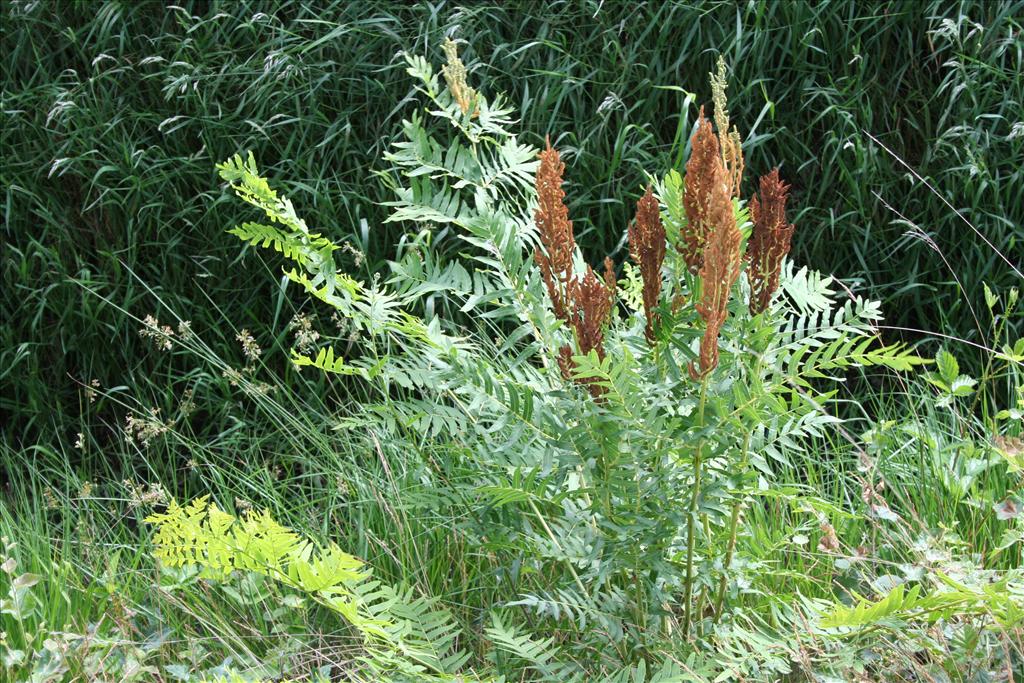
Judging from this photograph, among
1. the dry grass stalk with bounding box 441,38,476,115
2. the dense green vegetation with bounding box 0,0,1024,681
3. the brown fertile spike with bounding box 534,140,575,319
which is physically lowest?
the dense green vegetation with bounding box 0,0,1024,681

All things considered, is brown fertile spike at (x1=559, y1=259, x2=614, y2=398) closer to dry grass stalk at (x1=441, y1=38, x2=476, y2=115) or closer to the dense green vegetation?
the dense green vegetation

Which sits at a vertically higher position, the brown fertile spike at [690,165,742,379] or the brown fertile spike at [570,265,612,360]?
the brown fertile spike at [690,165,742,379]

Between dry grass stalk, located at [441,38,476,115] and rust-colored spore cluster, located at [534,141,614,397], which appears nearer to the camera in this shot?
rust-colored spore cluster, located at [534,141,614,397]

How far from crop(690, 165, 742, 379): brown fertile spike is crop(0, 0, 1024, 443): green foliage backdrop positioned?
161 centimetres

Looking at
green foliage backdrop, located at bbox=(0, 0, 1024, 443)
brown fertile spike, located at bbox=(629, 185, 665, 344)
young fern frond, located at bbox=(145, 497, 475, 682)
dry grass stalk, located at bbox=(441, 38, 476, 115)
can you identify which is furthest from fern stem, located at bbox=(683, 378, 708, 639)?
green foliage backdrop, located at bbox=(0, 0, 1024, 443)

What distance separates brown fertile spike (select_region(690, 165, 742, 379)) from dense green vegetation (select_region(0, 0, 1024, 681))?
0.04 meters

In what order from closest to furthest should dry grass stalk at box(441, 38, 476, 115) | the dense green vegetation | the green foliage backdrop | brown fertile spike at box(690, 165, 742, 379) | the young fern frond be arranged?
brown fertile spike at box(690, 165, 742, 379)
the young fern frond
the dense green vegetation
dry grass stalk at box(441, 38, 476, 115)
the green foliage backdrop

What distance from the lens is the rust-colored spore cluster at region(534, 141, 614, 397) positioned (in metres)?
1.64

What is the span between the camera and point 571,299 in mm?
1704

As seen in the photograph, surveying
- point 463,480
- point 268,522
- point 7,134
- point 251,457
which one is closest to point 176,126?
point 7,134

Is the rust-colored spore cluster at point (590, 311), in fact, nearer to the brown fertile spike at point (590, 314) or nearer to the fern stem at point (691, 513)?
the brown fertile spike at point (590, 314)

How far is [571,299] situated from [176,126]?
248 cm

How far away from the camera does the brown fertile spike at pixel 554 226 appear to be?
1.66 meters

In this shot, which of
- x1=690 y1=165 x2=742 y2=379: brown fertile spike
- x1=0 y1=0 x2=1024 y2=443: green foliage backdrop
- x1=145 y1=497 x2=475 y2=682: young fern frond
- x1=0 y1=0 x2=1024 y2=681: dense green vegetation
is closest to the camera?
x1=690 y1=165 x2=742 y2=379: brown fertile spike
